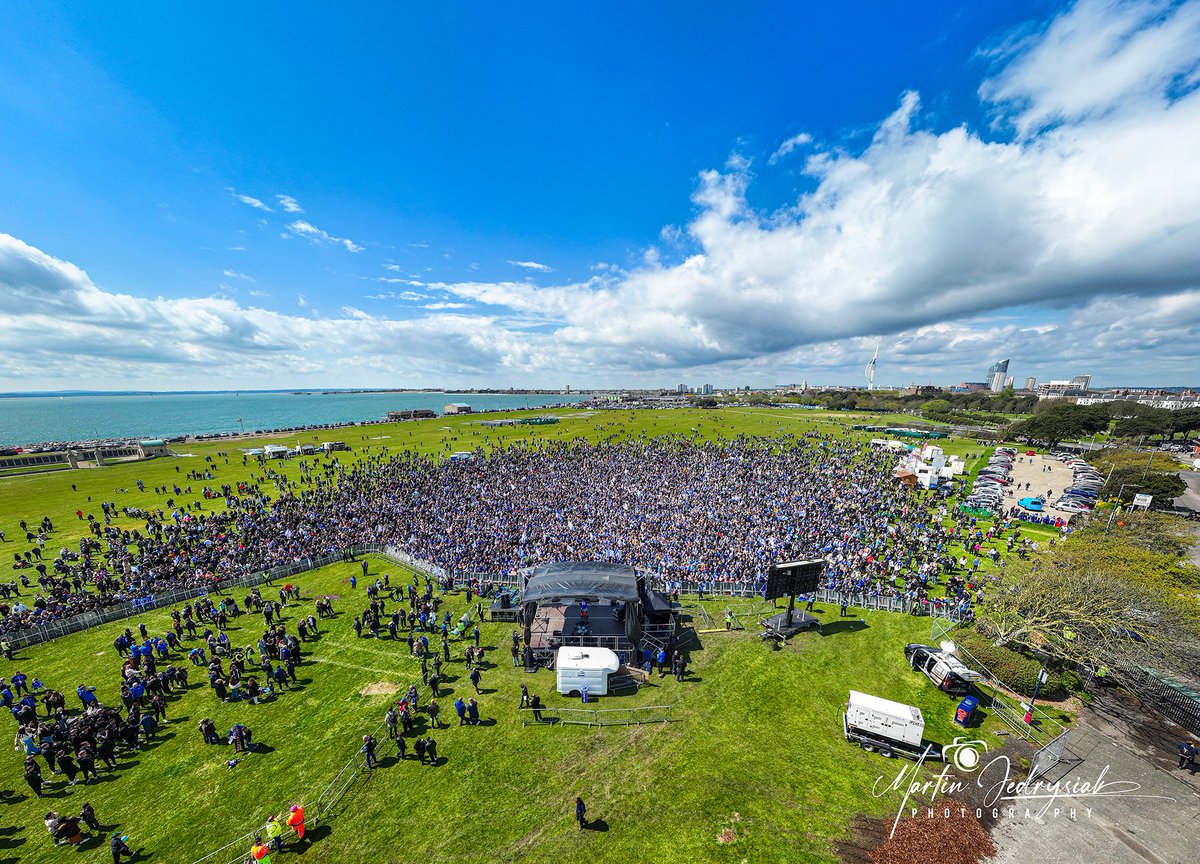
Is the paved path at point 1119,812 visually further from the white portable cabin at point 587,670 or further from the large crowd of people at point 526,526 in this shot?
the white portable cabin at point 587,670

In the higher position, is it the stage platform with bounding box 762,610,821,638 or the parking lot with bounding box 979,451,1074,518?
the stage platform with bounding box 762,610,821,638

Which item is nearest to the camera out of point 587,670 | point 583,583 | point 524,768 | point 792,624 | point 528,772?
point 528,772

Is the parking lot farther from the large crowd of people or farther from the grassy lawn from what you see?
the grassy lawn

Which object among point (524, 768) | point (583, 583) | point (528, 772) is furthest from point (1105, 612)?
point (524, 768)

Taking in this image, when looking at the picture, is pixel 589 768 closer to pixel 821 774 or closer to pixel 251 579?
pixel 821 774

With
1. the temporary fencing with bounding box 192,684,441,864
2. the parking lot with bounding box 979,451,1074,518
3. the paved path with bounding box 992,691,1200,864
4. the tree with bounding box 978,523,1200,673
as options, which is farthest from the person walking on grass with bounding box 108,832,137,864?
the parking lot with bounding box 979,451,1074,518

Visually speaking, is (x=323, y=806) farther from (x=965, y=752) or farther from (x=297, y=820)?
(x=965, y=752)
